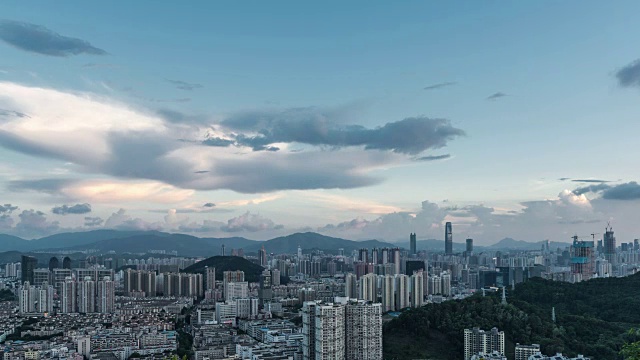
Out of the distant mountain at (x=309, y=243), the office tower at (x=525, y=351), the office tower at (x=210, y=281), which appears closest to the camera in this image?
the office tower at (x=525, y=351)

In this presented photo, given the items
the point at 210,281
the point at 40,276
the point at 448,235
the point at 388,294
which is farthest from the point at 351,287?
the point at 448,235

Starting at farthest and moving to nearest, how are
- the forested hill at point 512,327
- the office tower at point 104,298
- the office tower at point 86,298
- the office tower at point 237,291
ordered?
the office tower at point 237,291 < the office tower at point 104,298 < the office tower at point 86,298 < the forested hill at point 512,327

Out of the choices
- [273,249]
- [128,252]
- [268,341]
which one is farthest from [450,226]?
[268,341]

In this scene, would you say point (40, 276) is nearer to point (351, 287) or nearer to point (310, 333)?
point (351, 287)

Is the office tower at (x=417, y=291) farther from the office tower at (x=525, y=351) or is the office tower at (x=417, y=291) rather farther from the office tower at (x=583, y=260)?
the office tower at (x=583, y=260)

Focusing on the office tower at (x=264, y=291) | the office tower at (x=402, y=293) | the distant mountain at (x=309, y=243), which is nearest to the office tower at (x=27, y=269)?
the office tower at (x=264, y=291)
